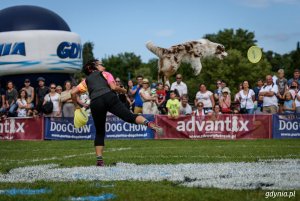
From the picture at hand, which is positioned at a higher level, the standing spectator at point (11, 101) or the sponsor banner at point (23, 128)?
the standing spectator at point (11, 101)

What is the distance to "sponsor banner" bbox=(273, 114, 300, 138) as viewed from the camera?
1992 cm

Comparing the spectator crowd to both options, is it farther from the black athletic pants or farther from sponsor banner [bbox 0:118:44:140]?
the black athletic pants

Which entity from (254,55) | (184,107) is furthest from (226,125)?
(254,55)

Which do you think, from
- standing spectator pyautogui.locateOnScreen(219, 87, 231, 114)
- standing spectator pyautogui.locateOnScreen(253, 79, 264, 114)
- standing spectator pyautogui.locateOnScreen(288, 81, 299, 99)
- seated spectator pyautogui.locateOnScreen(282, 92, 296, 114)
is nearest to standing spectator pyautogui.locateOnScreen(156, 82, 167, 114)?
Answer: standing spectator pyautogui.locateOnScreen(219, 87, 231, 114)

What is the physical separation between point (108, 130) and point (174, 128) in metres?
2.30

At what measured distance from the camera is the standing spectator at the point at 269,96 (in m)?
20.0

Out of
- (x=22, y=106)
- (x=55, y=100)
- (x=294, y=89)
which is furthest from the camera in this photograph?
(x=22, y=106)

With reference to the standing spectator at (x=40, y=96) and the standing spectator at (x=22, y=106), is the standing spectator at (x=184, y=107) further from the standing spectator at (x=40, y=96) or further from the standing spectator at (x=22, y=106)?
the standing spectator at (x=22, y=106)

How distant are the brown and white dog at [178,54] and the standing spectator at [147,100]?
1.95 m

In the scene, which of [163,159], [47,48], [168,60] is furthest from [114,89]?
[47,48]

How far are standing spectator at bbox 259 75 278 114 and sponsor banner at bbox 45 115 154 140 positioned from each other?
4012 mm

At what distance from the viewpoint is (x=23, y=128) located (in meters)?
21.4

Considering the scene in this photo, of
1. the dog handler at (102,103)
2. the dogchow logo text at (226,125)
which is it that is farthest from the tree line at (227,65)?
the dog handler at (102,103)

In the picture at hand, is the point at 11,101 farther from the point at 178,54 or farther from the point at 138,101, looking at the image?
the point at 178,54
